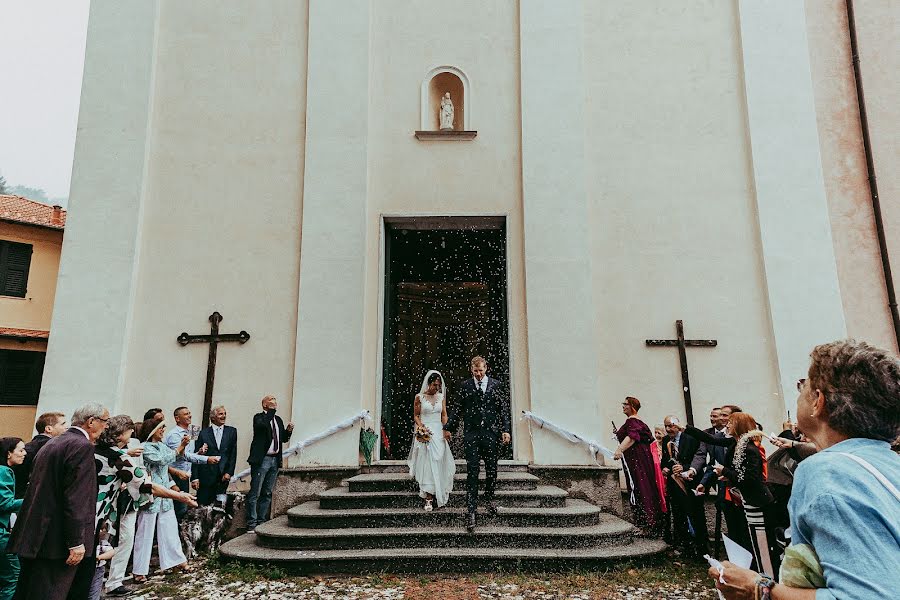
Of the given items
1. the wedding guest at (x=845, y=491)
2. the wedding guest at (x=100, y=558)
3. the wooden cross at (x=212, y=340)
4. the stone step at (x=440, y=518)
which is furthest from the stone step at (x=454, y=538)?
the wedding guest at (x=845, y=491)

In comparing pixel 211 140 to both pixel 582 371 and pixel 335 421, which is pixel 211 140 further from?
pixel 582 371

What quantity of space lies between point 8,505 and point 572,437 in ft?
20.9

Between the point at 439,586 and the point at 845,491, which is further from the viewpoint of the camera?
the point at 439,586

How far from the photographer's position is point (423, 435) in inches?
276

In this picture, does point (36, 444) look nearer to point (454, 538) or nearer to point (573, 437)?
point (454, 538)

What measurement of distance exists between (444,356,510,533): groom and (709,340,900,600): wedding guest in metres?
5.08

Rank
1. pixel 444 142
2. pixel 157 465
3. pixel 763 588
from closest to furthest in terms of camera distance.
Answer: pixel 763 588, pixel 157 465, pixel 444 142

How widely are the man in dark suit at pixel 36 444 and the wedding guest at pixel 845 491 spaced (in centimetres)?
518

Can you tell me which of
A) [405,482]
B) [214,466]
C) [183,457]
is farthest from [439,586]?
[183,457]

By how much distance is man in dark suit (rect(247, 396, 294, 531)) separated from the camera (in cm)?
768

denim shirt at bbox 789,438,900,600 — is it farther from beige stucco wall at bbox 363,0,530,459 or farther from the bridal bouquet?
beige stucco wall at bbox 363,0,530,459

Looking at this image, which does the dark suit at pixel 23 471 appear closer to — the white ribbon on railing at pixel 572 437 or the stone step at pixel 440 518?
the stone step at pixel 440 518

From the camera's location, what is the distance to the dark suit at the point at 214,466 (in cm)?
752

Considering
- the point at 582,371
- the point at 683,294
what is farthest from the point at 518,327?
the point at 683,294
